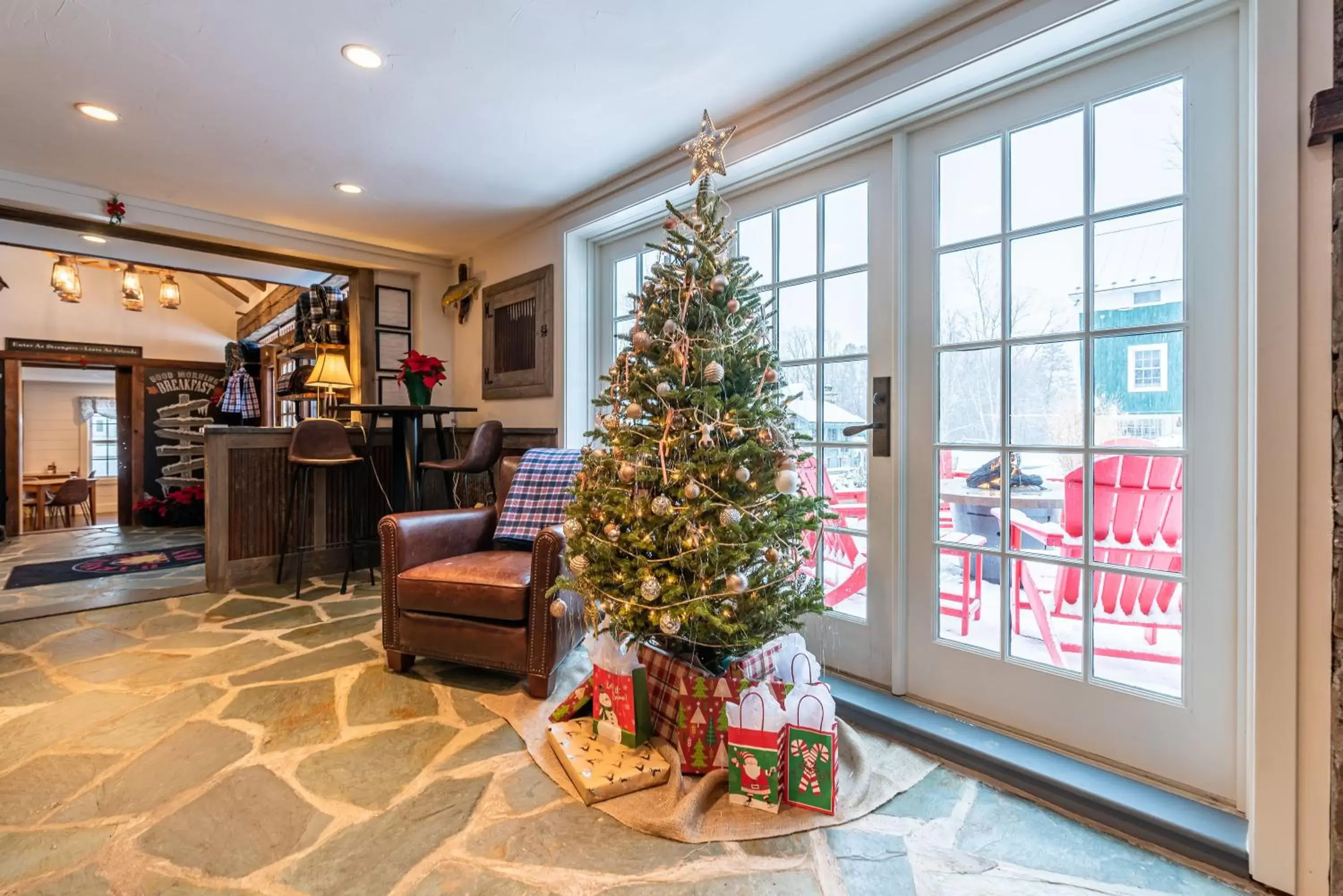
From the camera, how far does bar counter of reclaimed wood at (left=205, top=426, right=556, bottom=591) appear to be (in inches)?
137

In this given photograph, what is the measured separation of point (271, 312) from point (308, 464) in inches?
165

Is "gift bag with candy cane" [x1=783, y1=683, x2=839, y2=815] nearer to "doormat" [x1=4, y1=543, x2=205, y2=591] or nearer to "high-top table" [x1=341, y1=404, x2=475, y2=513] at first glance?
"high-top table" [x1=341, y1=404, x2=475, y2=513]

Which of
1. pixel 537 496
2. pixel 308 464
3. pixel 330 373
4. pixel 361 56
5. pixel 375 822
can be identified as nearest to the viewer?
pixel 375 822

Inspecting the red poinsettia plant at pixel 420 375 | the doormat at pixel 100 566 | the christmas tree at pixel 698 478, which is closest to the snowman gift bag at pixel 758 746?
the christmas tree at pixel 698 478

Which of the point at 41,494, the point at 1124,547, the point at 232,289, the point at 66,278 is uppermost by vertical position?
the point at 232,289

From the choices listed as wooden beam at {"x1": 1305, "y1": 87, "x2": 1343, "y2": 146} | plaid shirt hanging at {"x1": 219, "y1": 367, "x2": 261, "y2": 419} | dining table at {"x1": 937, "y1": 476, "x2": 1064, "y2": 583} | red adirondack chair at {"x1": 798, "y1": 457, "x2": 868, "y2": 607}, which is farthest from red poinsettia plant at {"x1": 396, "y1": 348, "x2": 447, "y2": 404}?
plaid shirt hanging at {"x1": 219, "y1": 367, "x2": 261, "y2": 419}

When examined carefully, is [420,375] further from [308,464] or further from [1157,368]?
[1157,368]

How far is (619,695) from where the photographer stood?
172 centimetres

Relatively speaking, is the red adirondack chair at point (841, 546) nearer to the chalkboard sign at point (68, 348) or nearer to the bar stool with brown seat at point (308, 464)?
the bar stool with brown seat at point (308, 464)

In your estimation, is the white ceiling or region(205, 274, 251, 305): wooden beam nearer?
the white ceiling

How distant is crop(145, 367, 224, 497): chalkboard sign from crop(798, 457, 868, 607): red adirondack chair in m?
7.55

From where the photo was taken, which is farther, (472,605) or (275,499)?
(275,499)

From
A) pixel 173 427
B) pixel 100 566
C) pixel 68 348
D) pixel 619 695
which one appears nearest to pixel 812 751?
pixel 619 695

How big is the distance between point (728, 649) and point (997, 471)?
3.40 feet
